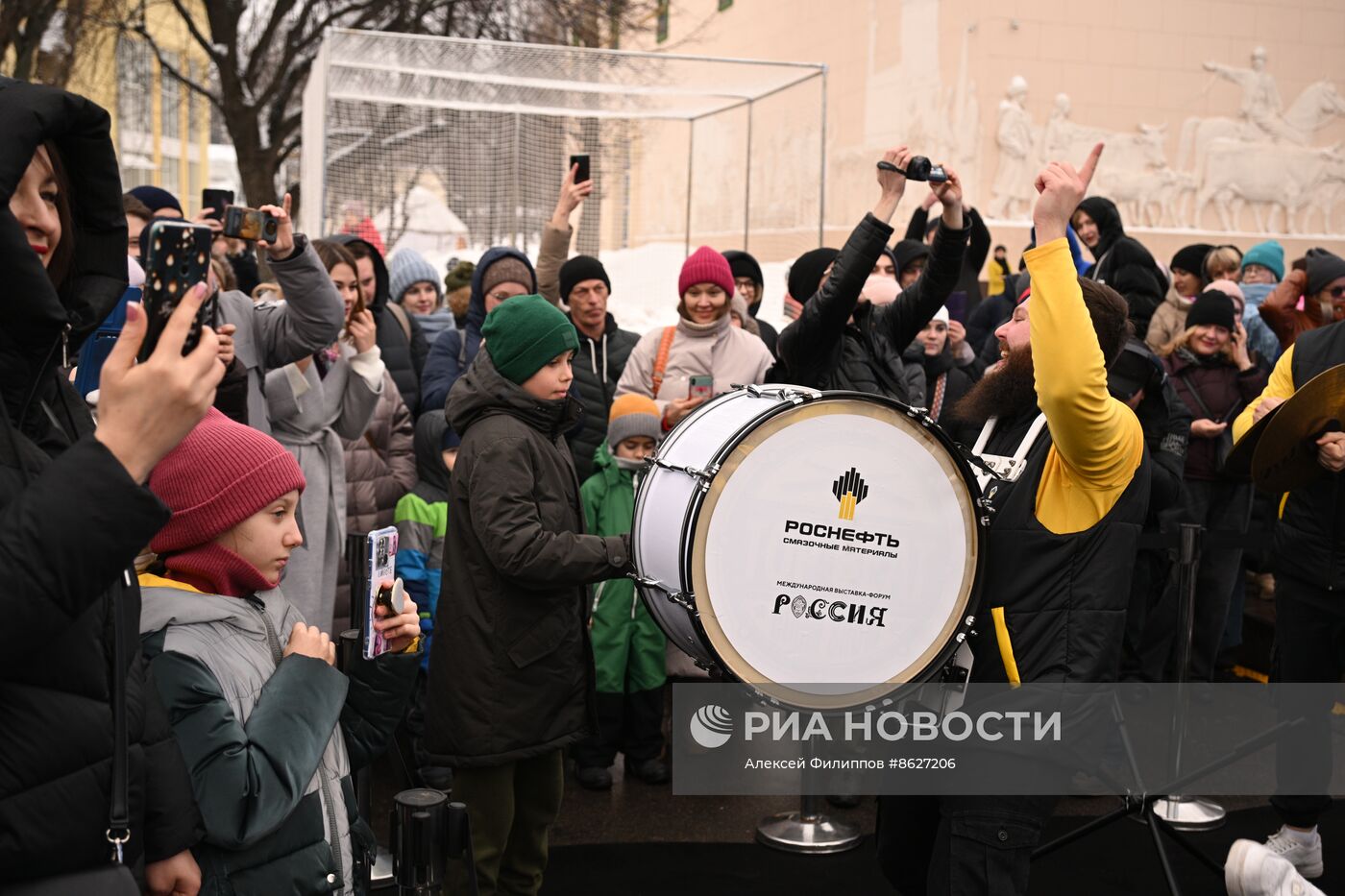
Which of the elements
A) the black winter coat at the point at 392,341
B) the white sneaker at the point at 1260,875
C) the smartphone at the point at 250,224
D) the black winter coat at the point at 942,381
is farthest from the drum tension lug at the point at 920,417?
the black winter coat at the point at 392,341

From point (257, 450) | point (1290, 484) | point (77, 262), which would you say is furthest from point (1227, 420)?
point (77, 262)

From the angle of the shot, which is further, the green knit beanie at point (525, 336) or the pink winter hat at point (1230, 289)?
the pink winter hat at point (1230, 289)

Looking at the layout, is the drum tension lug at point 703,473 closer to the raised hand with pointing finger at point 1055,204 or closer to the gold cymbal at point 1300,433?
the raised hand with pointing finger at point 1055,204

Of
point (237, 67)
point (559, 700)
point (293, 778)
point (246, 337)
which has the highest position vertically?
point (237, 67)

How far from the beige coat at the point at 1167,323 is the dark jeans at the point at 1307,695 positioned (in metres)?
4.32

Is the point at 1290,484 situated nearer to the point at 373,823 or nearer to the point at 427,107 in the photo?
the point at 373,823

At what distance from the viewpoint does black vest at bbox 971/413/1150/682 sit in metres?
3.21

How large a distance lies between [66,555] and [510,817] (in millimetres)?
2531

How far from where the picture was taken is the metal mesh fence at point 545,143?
39.3ft

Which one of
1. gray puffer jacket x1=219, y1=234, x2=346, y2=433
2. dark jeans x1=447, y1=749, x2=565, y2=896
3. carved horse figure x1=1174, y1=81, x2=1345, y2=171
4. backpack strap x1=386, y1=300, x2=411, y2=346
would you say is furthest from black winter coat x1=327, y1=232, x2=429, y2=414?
carved horse figure x1=1174, y1=81, x2=1345, y2=171

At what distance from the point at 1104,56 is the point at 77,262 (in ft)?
64.8

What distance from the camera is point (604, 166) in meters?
14.1

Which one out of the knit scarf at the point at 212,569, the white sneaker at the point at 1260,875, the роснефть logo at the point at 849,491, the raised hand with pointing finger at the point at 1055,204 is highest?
the raised hand with pointing finger at the point at 1055,204

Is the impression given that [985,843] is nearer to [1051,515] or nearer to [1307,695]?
[1051,515]
